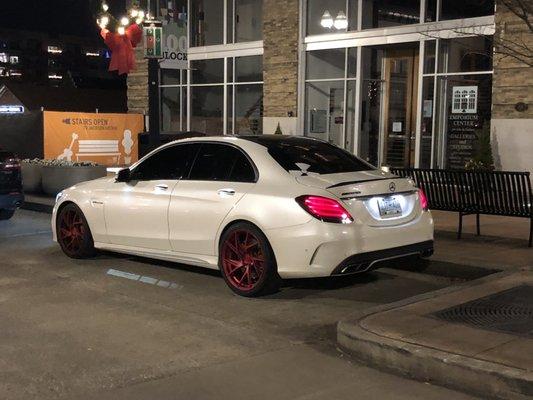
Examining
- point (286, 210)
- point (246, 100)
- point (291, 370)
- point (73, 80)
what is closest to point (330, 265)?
point (286, 210)

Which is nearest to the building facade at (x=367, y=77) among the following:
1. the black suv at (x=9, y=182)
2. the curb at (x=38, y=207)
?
the curb at (x=38, y=207)

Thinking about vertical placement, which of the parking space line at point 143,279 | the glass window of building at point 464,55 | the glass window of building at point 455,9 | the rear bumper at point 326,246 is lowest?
the parking space line at point 143,279

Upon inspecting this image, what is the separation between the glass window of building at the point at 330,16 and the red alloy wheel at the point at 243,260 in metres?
12.1

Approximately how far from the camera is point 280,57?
19.2 metres

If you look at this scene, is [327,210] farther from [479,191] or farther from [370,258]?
[479,191]

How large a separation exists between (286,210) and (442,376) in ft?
7.74

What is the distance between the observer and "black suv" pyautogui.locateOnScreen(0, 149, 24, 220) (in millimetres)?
11312

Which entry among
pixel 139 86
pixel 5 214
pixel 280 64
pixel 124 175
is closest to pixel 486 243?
pixel 124 175

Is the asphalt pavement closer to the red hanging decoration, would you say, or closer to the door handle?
the door handle

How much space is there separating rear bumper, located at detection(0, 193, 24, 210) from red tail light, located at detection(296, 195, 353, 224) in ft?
22.0

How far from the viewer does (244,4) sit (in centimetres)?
2105

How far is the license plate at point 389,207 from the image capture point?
675cm

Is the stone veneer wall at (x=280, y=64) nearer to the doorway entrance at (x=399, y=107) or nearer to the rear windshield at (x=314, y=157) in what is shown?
the doorway entrance at (x=399, y=107)

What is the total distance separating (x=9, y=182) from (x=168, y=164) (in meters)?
4.55
